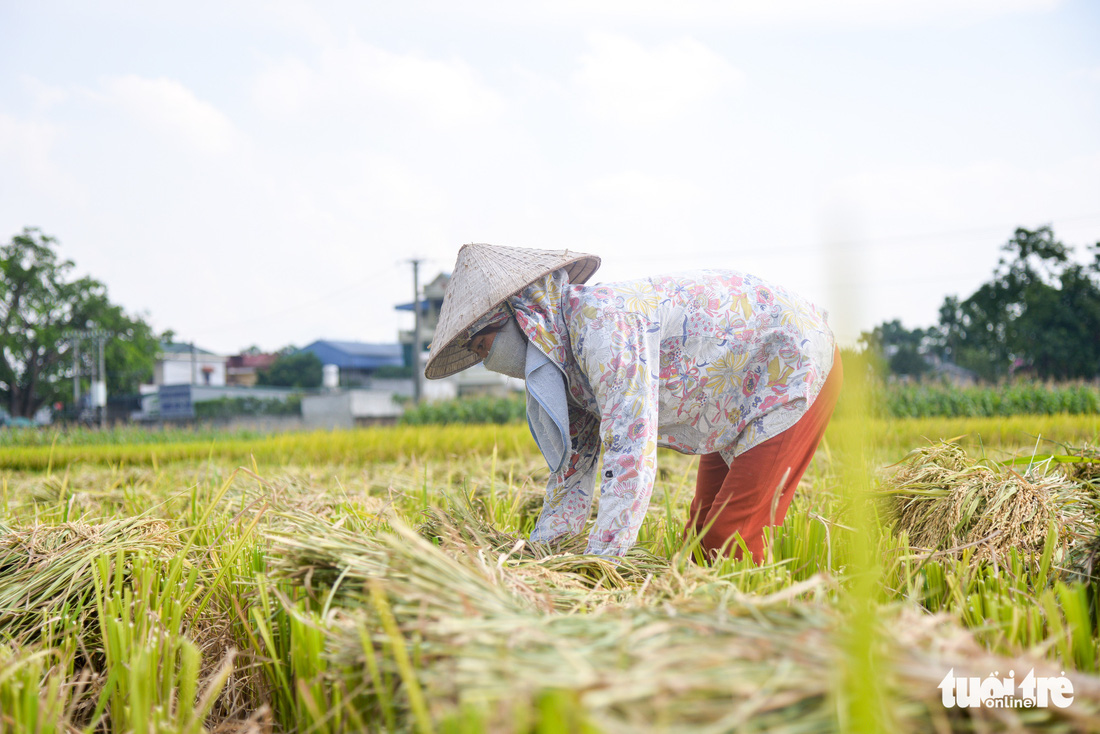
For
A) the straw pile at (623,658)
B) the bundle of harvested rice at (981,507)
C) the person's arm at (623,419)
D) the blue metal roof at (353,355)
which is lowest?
the bundle of harvested rice at (981,507)

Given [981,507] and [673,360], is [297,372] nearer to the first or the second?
[673,360]

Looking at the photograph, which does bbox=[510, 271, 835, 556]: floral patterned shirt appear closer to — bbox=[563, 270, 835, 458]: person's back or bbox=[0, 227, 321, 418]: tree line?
bbox=[563, 270, 835, 458]: person's back

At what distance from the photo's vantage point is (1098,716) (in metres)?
0.69

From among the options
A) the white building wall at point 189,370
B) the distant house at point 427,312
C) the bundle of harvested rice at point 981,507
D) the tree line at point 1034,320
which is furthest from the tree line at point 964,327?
the bundle of harvested rice at point 981,507

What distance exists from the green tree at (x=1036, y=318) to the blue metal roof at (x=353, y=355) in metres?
32.3

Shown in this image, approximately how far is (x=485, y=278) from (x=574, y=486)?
675 mm

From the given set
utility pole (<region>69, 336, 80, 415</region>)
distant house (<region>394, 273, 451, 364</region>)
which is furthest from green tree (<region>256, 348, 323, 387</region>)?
utility pole (<region>69, 336, 80, 415</region>)

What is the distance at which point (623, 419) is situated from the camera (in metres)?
1.71

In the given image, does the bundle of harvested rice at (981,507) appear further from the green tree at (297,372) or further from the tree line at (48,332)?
the green tree at (297,372)

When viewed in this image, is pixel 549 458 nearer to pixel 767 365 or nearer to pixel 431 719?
pixel 767 365

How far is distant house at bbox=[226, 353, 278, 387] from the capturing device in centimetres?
4925

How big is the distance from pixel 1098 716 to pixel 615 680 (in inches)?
19.9

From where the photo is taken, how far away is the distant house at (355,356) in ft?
145

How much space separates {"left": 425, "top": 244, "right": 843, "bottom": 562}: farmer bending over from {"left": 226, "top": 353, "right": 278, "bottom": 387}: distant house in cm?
5011
